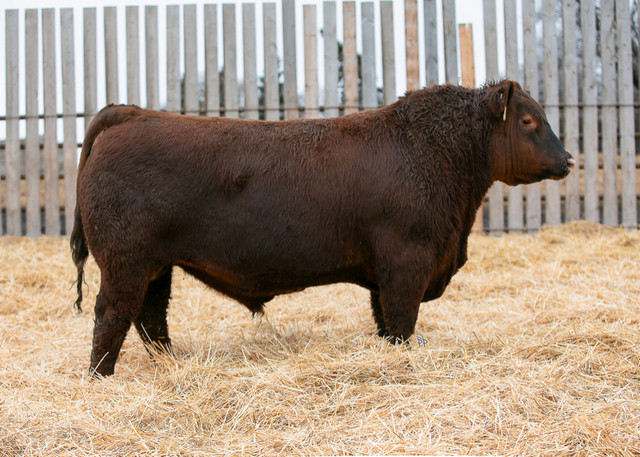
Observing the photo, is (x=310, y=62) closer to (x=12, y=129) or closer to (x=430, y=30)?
(x=430, y=30)

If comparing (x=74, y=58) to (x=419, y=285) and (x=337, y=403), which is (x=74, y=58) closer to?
(x=419, y=285)

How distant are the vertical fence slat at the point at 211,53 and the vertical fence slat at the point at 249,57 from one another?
0.36m

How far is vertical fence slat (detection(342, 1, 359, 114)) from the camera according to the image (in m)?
8.06

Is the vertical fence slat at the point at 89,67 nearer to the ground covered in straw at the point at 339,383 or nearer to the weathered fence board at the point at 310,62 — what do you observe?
the weathered fence board at the point at 310,62

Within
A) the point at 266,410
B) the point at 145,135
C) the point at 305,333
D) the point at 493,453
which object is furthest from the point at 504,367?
the point at 145,135

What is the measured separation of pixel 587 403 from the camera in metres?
2.73

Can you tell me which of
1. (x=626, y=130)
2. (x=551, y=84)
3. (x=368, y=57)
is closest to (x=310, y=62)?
(x=368, y=57)

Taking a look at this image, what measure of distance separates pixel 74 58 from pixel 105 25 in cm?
59

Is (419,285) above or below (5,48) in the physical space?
below

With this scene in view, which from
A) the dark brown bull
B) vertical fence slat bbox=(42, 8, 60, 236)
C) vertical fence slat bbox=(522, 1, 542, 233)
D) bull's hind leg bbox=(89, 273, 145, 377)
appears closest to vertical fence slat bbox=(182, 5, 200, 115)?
vertical fence slat bbox=(42, 8, 60, 236)

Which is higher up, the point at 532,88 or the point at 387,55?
the point at 387,55

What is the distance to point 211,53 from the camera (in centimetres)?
802

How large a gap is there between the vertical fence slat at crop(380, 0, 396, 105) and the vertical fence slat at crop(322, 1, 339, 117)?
2.06ft

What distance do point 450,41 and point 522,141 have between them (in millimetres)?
4673
